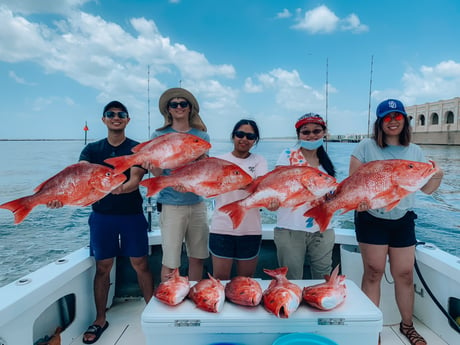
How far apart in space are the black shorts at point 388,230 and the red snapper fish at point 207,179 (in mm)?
1162

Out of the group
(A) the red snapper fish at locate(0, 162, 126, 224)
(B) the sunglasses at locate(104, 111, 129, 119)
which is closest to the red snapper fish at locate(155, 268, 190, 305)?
(A) the red snapper fish at locate(0, 162, 126, 224)

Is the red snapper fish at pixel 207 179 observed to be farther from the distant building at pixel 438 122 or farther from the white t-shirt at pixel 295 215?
the distant building at pixel 438 122

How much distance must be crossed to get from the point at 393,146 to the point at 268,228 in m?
1.76

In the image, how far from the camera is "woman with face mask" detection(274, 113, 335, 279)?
99.7 inches

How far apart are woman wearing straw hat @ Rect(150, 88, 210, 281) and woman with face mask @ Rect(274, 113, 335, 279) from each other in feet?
2.55

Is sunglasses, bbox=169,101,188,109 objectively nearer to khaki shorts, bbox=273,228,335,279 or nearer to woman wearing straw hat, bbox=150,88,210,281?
woman wearing straw hat, bbox=150,88,210,281

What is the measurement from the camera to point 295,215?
253 centimetres

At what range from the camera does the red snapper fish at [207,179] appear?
2.07m

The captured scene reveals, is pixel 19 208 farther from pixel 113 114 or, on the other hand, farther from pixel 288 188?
pixel 288 188

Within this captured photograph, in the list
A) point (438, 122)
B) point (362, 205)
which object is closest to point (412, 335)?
point (362, 205)

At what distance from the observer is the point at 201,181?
2104 mm

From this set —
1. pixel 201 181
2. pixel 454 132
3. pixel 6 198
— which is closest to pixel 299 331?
pixel 201 181

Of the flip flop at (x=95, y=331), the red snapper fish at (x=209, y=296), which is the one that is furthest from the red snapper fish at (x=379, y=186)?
the flip flop at (x=95, y=331)

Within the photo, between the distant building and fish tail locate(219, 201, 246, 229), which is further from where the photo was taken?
the distant building
